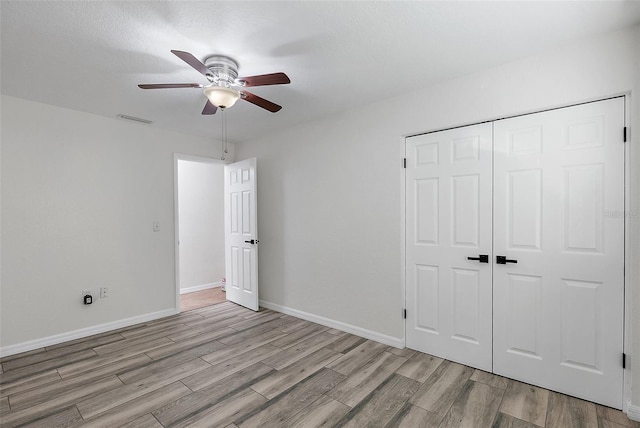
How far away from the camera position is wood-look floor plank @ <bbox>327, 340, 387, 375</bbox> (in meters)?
2.65

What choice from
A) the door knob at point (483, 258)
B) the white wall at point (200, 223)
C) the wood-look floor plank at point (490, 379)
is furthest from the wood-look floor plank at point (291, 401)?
the white wall at point (200, 223)

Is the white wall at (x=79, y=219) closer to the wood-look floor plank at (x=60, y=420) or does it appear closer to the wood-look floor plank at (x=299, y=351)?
the wood-look floor plank at (x=60, y=420)

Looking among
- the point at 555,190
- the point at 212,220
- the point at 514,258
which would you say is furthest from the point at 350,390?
the point at 212,220

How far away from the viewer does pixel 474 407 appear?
2.10 metres

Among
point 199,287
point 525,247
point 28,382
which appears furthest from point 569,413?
point 199,287

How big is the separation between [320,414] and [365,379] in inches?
22.0

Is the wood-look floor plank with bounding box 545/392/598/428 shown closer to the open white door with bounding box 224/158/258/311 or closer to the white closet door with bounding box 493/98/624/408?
the white closet door with bounding box 493/98/624/408

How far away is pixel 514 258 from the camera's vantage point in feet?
7.92

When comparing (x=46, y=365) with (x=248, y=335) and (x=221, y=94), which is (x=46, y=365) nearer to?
(x=248, y=335)

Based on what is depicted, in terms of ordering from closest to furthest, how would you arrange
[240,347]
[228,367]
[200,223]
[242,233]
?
[228,367], [240,347], [242,233], [200,223]

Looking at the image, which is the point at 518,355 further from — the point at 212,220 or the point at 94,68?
the point at 212,220

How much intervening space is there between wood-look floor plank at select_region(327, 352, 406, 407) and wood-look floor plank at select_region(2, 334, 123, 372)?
257cm

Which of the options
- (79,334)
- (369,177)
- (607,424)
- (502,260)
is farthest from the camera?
(79,334)

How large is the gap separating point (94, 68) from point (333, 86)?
1945mm
